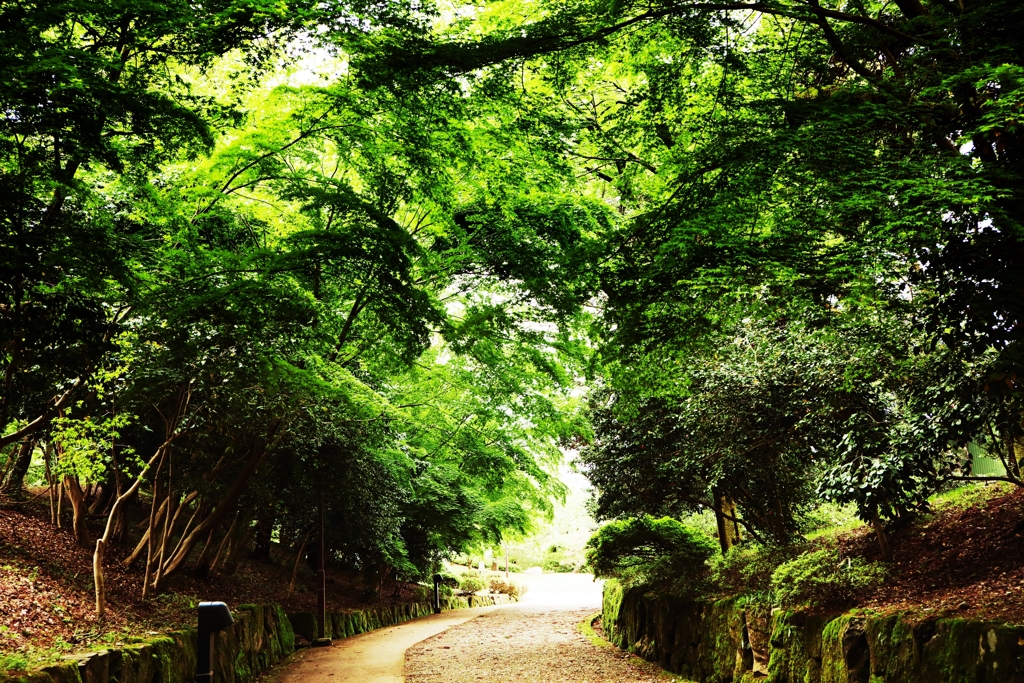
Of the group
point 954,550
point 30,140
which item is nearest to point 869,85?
point 954,550

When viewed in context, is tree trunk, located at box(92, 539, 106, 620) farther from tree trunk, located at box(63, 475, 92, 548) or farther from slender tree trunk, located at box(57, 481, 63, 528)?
slender tree trunk, located at box(57, 481, 63, 528)

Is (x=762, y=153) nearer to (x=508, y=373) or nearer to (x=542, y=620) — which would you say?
(x=508, y=373)

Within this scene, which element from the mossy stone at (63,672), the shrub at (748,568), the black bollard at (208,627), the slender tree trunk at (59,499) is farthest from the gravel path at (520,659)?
the slender tree trunk at (59,499)

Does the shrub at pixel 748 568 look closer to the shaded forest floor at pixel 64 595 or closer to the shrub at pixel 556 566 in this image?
the shaded forest floor at pixel 64 595

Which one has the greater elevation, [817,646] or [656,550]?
[656,550]

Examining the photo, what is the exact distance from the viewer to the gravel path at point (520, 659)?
34.5 feet

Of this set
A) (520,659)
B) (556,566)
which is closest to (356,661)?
(520,659)

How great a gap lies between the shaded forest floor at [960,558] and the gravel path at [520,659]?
467 centimetres

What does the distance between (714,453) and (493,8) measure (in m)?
6.61

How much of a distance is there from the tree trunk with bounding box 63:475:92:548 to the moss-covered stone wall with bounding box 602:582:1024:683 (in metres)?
9.78

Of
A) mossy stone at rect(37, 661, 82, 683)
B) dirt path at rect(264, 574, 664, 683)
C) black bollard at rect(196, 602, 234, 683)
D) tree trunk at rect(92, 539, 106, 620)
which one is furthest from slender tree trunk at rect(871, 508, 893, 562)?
tree trunk at rect(92, 539, 106, 620)

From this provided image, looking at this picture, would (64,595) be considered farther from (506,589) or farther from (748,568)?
(506,589)

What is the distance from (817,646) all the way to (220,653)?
25.9 ft

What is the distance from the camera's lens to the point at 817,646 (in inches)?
269
